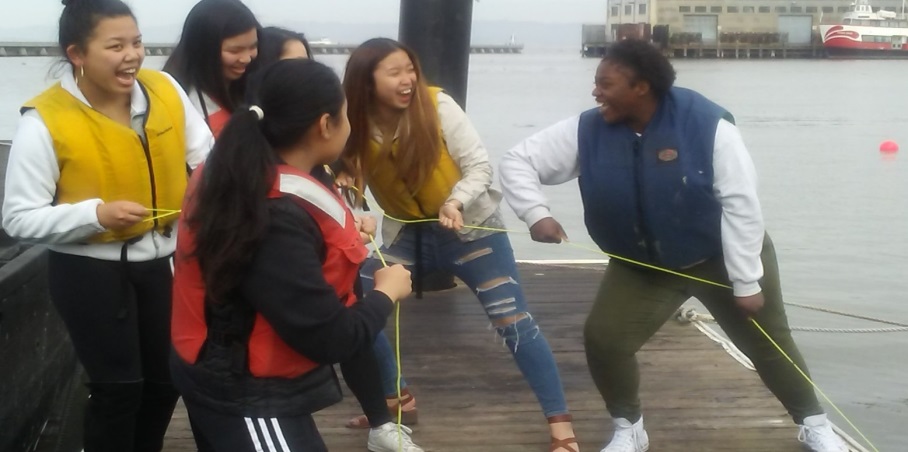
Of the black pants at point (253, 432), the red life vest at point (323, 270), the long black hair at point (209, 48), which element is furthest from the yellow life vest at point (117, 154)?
the black pants at point (253, 432)

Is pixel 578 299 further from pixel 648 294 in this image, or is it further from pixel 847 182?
pixel 847 182

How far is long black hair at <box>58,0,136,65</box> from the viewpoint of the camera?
3.21m

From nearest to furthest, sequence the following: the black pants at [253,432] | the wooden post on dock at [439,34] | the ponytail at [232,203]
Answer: the ponytail at [232,203] < the black pants at [253,432] < the wooden post on dock at [439,34]

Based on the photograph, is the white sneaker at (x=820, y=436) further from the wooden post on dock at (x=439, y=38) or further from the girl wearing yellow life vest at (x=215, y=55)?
the wooden post on dock at (x=439, y=38)

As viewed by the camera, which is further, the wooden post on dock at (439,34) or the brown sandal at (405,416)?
the wooden post on dock at (439,34)

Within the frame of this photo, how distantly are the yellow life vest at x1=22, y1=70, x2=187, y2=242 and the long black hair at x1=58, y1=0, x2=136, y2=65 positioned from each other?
0.15 m

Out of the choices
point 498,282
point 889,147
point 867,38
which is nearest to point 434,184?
point 498,282

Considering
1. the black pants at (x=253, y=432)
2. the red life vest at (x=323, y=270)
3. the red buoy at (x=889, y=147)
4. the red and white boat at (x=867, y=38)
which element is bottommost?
the red buoy at (x=889, y=147)

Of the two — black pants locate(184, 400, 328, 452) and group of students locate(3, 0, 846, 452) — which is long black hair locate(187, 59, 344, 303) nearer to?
group of students locate(3, 0, 846, 452)

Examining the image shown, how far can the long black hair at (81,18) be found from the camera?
321 cm

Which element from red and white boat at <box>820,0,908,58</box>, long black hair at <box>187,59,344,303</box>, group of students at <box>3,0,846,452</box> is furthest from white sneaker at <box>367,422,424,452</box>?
red and white boat at <box>820,0,908,58</box>

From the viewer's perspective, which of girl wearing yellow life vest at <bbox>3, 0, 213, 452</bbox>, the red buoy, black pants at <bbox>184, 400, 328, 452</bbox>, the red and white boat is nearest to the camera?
black pants at <bbox>184, 400, 328, 452</bbox>

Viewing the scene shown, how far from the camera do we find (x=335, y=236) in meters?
2.54

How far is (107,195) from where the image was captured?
322 cm
